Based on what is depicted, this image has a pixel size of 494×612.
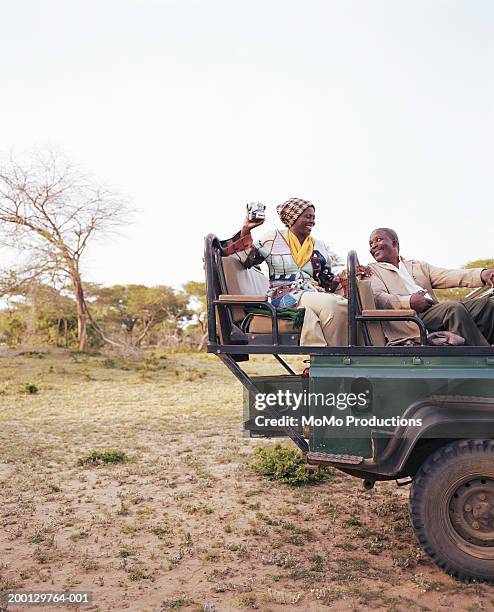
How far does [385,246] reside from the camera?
4.24 metres

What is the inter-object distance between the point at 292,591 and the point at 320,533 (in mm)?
1019

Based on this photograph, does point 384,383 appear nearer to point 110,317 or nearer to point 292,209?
point 292,209

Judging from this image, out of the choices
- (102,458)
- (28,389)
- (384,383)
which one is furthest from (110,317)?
(384,383)

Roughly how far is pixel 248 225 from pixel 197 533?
2.23 metres

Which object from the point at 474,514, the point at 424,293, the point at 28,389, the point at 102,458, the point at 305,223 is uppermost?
the point at 305,223

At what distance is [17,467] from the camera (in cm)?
660

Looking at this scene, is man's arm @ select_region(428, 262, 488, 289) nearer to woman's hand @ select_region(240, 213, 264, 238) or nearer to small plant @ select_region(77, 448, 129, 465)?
woman's hand @ select_region(240, 213, 264, 238)

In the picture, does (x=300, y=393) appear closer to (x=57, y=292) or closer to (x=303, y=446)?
(x=303, y=446)

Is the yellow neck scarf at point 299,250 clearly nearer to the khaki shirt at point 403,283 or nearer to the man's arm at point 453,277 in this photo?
the khaki shirt at point 403,283

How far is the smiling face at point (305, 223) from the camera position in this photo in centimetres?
409

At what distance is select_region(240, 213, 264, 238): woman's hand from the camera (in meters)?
3.90

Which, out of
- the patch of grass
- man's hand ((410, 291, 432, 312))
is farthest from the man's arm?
the patch of grass

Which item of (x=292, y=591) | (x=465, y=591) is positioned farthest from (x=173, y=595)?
(x=465, y=591)

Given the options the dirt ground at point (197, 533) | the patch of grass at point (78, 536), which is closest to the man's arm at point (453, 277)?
the dirt ground at point (197, 533)
